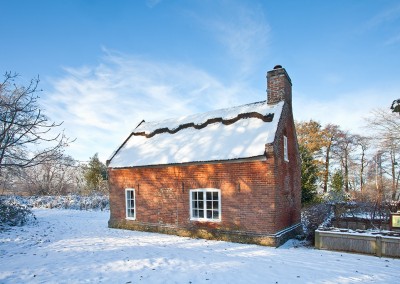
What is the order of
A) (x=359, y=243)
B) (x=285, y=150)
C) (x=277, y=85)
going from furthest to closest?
(x=277, y=85) → (x=285, y=150) → (x=359, y=243)

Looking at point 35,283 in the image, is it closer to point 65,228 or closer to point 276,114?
point 65,228

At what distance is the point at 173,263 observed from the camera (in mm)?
8477

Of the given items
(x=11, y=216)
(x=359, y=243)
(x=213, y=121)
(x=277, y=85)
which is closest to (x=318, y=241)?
(x=359, y=243)

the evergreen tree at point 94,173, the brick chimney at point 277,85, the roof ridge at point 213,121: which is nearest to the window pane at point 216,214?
the roof ridge at point 213,121

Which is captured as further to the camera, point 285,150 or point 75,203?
point 75,203

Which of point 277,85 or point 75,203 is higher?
point 277,85

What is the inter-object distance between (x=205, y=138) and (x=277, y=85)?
4.30 m

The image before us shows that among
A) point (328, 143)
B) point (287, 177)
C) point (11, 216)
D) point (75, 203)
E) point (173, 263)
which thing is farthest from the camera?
point (328, 143)

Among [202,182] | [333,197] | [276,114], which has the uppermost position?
[276,114]

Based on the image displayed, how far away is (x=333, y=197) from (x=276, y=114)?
18.5 metres

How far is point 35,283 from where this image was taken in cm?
677

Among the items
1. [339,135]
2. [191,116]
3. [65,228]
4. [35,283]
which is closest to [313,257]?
[35,283]

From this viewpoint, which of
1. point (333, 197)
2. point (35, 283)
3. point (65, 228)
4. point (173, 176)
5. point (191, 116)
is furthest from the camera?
point (333, 197)

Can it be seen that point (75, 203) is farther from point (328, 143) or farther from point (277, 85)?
point (328, 143)
